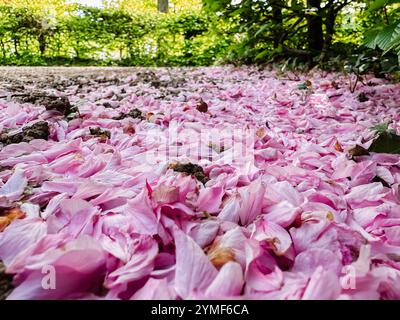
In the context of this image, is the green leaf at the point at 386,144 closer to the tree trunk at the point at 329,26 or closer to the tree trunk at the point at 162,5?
the tree trunk at the point at 329,26

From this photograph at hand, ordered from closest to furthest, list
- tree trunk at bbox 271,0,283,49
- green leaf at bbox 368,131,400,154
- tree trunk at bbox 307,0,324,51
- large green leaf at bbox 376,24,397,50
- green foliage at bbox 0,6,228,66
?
1. green leaf at bbox 368,131,400,154
2. large green leaf at bbox 376,24,397,50
3. tree trunk at bbox 271,0,283,49
4. tree trunk at bbox 307,0,324,51
5. green foliage at bbox 0,6,228,66

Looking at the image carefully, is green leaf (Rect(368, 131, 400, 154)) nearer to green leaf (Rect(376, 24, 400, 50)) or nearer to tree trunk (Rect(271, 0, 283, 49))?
green leaf (Rect(376, 24, 400, 50))

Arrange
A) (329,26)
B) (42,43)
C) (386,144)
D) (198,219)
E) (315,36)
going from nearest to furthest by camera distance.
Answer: (198,219) → (386,144) → (329,26) → (315,36) → (42,43)

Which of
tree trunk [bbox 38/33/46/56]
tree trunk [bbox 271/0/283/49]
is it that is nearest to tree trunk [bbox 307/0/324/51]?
tree trunk [bbox 271/0/283/49]

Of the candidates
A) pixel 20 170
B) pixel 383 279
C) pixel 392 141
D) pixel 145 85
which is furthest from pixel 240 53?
pixel 383 279

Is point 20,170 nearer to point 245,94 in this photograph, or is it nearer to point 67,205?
point 67,205

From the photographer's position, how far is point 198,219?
93cm

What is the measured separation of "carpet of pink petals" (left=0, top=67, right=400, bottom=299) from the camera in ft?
2.23

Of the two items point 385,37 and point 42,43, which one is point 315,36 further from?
point 42,43

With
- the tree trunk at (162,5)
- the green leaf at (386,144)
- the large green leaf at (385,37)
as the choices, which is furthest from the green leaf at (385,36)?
the tree trunk at (162,5)

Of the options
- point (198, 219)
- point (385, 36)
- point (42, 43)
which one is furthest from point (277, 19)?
point (42, 43)

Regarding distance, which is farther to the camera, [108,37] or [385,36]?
[108,37]

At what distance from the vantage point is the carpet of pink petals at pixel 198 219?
26.8 inches
